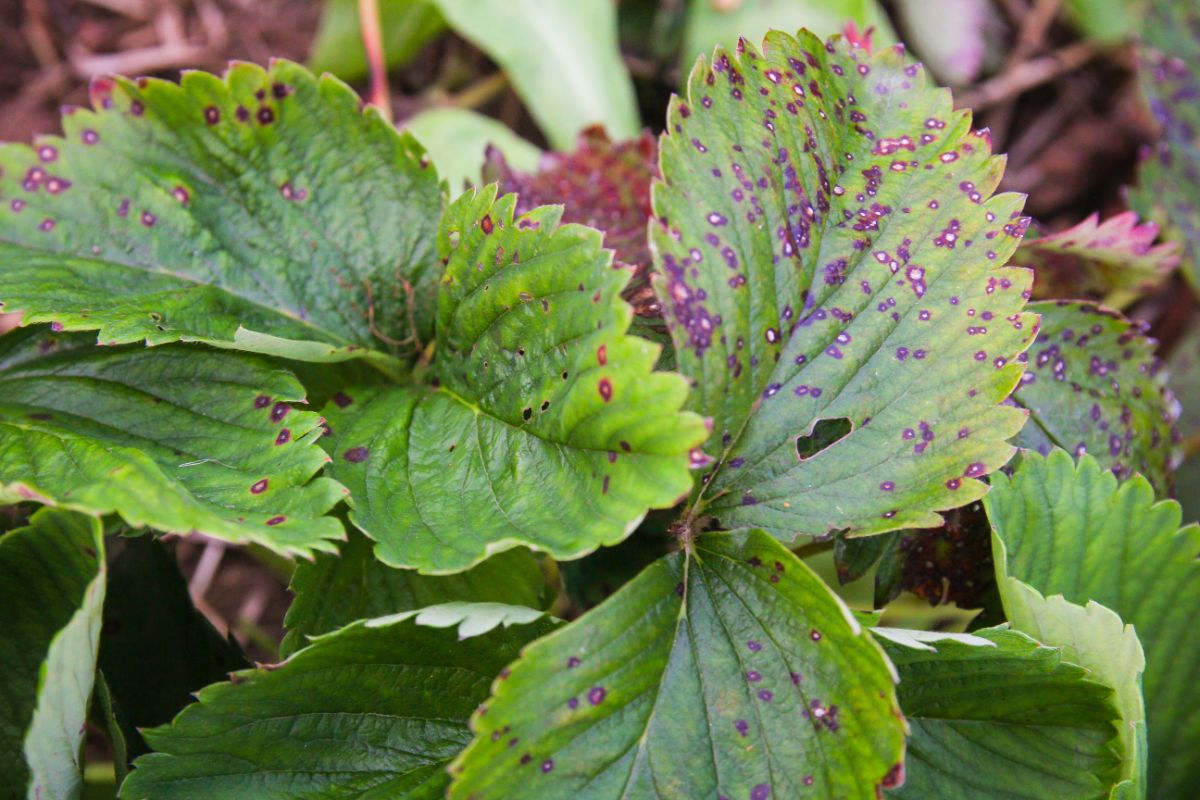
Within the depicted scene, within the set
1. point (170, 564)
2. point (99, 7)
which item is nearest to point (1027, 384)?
point (170, 564)

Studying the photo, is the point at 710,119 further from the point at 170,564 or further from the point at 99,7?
the point at 99,7

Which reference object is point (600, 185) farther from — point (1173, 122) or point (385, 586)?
point (1173, 122)

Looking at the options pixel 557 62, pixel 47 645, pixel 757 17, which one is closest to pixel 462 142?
pixel 557 62

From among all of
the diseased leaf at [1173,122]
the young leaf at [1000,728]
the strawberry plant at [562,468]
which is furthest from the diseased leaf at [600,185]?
the diseased leaf at [1173,122]

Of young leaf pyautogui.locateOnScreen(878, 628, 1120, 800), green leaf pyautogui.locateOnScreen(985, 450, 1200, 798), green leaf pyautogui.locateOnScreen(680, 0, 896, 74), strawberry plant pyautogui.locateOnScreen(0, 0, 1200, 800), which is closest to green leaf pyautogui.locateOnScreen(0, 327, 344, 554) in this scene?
strawberry plant pyautogui.locateOnScreen(0, 0, 1200, 800)

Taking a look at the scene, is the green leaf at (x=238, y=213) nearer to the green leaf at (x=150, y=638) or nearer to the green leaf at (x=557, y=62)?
the green leaf at (x=150, y=638)
